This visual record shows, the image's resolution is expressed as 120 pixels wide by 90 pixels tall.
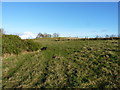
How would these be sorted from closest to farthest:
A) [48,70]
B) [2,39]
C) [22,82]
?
[22,82] → [48,70] → [2,39]

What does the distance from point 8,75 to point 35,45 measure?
12233 millimetres

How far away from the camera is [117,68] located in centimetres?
1238

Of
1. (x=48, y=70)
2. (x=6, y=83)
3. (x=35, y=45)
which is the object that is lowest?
(x=6, y=83)

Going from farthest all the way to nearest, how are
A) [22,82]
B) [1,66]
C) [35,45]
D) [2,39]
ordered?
[35,45], [2,39], [1,66], [22,82]

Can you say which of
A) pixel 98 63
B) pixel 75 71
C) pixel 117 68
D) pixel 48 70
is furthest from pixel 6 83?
pixel 117 68

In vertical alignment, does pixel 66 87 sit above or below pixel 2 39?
below

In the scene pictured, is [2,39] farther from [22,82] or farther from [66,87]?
[66,87]

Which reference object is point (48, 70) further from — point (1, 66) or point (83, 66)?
point (1, 66)

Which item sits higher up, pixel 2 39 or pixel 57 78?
pixel 2 39

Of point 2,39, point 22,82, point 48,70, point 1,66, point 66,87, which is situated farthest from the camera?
point 2,39

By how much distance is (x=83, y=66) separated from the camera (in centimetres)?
1392

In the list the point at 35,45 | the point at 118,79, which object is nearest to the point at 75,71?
the point at 118,79

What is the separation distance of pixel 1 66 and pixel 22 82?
7.01m

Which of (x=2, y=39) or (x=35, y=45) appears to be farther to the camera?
(x=35, y=45)
